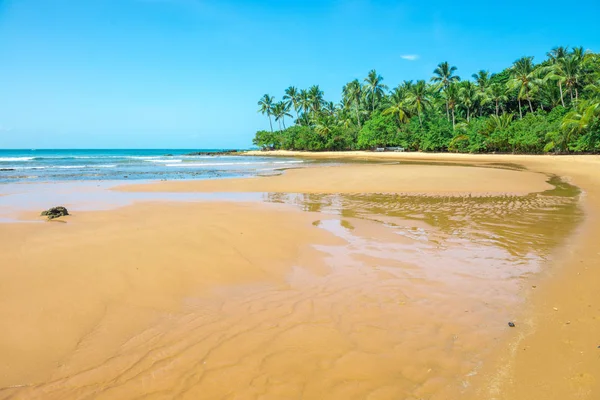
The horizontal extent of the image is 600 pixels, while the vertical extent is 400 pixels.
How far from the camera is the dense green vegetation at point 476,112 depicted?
42.0m

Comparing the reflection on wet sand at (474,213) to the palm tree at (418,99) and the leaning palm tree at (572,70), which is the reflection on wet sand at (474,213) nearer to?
the leaning palm tree at (572,70)

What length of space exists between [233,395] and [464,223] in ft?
25.0

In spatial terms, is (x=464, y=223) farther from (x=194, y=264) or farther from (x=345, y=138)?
(x=345, y=138)

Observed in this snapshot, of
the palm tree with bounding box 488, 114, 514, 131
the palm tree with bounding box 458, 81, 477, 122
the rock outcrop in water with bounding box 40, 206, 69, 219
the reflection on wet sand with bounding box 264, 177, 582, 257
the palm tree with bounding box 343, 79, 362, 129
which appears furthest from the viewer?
the palm tree with bounding box 343, 79, 362, 129

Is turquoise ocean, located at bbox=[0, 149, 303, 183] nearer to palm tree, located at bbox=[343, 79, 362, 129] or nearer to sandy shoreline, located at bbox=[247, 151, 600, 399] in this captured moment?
sandy shoreline, located at bbox=[247, 151, 600, 399]

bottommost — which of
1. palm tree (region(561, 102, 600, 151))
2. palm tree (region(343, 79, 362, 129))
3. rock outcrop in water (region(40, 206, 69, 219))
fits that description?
rock outcrop in water (region(40, 206, 69, 219))

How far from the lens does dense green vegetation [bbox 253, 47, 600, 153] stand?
4197 centimetres

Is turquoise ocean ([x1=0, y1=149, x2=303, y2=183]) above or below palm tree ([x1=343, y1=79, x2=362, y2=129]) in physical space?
below

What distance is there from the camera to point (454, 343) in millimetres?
3416

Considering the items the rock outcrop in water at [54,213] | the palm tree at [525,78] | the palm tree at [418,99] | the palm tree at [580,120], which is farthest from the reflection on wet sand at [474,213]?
the palm tree at [418,99]

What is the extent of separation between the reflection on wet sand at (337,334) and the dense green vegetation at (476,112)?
33064 mm

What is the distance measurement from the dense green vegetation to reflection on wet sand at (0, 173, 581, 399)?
33.1 m

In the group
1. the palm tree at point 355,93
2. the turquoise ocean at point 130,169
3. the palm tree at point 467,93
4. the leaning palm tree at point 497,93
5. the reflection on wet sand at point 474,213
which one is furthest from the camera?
the palm tree at point 355,93

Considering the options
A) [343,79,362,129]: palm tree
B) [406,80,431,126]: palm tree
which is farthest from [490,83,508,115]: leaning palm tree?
[343,79,362,129]: palm tree
